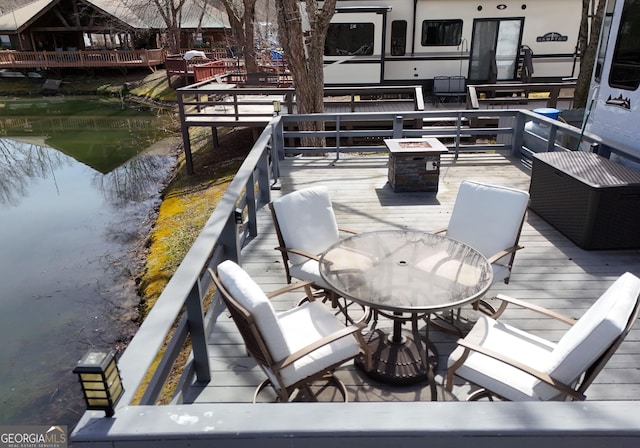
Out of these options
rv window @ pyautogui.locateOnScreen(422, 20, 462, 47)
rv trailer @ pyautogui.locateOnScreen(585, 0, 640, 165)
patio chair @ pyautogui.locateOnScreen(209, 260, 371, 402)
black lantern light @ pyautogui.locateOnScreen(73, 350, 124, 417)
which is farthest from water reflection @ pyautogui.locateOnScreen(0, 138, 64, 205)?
rv trailer @ pyautogui.locateOnScreen(585, 0, 640, 165)

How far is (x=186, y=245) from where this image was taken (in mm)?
8180

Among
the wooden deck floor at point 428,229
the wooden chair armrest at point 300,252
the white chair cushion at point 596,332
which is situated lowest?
the wooden deck floor at point 428,229

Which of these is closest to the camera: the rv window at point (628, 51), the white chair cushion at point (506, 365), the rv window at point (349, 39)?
the white chair cushion at point (506, 365)

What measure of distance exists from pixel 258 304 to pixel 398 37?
11313 mm

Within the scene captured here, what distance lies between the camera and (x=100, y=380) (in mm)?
1304

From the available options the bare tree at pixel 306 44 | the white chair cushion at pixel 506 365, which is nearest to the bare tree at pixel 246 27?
the bare tree at pixel 306 44

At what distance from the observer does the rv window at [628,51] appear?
4359mm

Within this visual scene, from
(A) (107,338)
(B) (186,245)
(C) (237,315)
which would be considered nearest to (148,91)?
(B) (186,245)

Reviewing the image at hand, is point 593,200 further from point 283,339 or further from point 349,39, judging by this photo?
point 349,39

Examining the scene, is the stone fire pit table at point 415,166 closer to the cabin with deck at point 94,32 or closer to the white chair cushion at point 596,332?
the white chair cushion at point 596,332

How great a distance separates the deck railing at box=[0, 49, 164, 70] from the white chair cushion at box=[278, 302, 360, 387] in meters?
29.4

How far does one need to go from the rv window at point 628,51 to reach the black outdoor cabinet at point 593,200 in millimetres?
775

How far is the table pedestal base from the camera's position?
98.7 inches

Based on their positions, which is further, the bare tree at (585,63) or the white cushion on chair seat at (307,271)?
the bare tree at (585,63)
